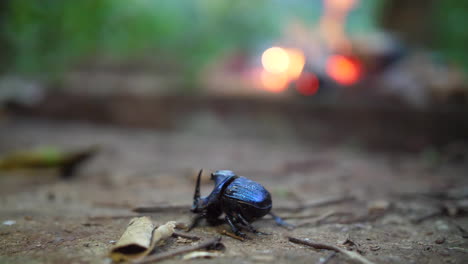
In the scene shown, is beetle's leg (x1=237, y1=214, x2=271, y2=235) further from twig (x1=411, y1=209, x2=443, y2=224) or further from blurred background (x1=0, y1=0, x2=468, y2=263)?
twig (x1=411, y1=209, x2=443, y2=224)

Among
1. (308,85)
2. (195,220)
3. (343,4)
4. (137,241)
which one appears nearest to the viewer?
(137,241)

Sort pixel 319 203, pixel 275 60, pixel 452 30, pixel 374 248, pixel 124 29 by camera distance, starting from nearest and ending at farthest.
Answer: pixel 374 248
pixel 319 203
pixel 452 30
pixel 275 60
pixel 124 29

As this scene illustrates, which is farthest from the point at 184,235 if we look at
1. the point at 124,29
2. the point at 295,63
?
the point at 124,29

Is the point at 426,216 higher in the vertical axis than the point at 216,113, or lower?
lower

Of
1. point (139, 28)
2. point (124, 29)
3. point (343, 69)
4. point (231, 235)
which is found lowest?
point (231, 235)

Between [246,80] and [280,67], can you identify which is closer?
[280,67]

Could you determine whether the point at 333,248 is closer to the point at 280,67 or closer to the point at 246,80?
the point at 280,67

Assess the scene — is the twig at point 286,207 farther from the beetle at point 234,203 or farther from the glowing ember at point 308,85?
the glowing ember at point 308,85

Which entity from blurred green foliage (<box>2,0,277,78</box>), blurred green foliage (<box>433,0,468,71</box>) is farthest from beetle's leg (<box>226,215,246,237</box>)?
blurred green foliage (<box>433,0,468,71</box>)
